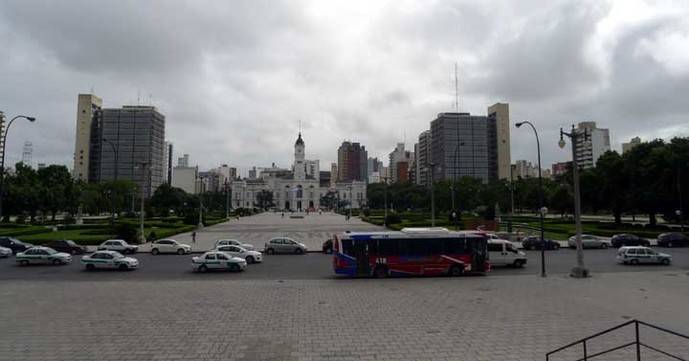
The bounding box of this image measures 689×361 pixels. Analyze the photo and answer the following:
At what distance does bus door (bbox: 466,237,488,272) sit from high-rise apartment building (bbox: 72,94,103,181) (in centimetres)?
15988

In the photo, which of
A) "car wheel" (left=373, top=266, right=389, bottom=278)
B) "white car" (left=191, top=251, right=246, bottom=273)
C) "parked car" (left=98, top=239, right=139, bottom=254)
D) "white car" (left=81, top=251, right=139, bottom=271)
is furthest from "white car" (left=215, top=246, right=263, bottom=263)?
"parked car" (left=98, top=239, right=139, bottom=254)

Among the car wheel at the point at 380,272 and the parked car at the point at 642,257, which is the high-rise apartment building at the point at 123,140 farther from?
the parked car at the point at 642,257

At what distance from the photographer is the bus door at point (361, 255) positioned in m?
23.2

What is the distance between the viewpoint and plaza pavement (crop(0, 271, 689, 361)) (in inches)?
434

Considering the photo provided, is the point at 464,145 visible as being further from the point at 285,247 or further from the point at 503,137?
the point at 285,247

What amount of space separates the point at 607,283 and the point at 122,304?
21.0 m

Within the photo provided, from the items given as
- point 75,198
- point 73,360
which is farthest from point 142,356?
point 75,198

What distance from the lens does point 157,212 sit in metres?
101

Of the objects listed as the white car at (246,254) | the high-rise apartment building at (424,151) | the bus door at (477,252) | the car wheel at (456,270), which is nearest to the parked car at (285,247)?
the white car at (246,254)

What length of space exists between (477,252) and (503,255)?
4.41 m

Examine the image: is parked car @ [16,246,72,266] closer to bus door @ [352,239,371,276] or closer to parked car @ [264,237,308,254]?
parked car @ [264,237,308,254]

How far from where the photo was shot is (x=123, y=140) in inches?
5955

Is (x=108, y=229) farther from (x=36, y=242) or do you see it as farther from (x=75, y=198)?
(x=75, y=198)

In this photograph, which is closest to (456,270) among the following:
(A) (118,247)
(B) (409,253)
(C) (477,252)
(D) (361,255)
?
(C) (477,252)
